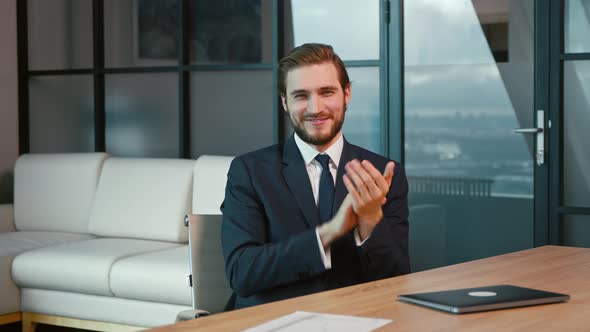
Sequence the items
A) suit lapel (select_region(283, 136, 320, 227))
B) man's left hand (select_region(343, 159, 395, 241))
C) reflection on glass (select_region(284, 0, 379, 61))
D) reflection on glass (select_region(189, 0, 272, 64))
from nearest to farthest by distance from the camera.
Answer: man's left hand (select_region(343, 159, 395, 241)), suit lapel (select_region(283, 136, 320, 227)), reflection on glass (select_region(284, 0, 379, 61)), reflection on glass (select_region(189, 0, 272, 64))

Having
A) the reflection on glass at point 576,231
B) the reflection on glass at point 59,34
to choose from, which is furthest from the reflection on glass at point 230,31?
the reflection on glass at point 576,231

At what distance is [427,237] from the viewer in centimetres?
475

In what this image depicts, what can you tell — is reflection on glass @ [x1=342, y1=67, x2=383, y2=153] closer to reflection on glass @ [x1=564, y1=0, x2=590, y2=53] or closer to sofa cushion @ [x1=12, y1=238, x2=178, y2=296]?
reflection on glass @ [x1=564, y1=0, x2=590, y2=53]

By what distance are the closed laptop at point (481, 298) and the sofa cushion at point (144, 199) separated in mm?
3146

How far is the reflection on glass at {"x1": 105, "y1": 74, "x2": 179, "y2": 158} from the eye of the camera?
18.6ft

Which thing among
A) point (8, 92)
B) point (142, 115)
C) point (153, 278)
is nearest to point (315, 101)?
point (153, 278)

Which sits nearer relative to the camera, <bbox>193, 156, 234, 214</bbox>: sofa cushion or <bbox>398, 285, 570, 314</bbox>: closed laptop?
<bbox>398, 285, 570, 314</bbox>: closed laptop

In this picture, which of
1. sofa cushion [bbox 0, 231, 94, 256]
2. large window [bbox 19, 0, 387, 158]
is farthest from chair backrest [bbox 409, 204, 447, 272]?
sofa cushion [bbox 0, 231, 94, 256]

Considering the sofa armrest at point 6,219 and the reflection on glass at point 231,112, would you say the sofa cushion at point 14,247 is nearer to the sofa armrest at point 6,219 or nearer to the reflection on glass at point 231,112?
the sofa armrest at point 6,219

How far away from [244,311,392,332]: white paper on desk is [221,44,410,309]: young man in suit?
1.40 feet

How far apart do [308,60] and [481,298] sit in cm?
89

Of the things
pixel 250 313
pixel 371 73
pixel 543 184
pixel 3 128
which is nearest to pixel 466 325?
pixel 250 313

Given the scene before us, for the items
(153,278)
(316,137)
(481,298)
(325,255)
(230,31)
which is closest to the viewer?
(481,298)

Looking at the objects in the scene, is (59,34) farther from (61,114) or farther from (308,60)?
(308,60)
